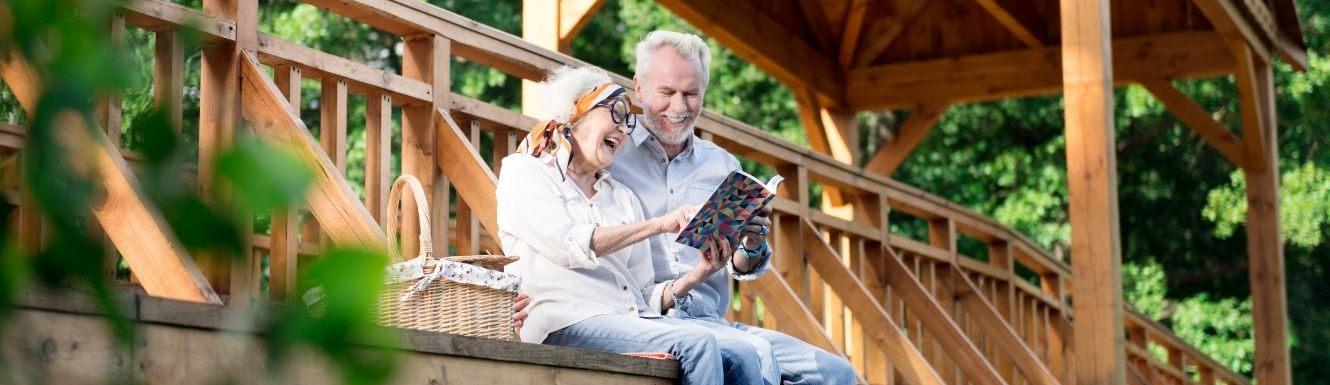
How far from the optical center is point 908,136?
9570 millimetres

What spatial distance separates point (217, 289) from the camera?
3.25 m

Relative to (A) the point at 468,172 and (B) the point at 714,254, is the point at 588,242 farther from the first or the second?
(A) the point at 468,172

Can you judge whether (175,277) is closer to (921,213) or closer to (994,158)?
(921,213)

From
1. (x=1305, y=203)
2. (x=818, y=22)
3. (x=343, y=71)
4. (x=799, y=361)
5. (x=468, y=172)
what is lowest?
(x=799, y=361)

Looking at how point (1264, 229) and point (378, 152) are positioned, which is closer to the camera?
point (378, 152)

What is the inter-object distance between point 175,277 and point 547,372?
0.65 m

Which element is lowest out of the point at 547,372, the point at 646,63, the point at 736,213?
the point at 547,372

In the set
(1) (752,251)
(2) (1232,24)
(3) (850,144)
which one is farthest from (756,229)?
(3) (850,144)

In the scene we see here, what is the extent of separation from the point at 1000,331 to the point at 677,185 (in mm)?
3352

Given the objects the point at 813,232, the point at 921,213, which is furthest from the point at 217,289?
the point at 921,213

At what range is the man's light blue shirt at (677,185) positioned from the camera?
356 cm

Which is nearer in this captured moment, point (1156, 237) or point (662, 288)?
point (662, 288)

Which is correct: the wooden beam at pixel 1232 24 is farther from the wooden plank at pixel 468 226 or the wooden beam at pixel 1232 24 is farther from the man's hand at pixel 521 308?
the man's hand at pixel 521 308

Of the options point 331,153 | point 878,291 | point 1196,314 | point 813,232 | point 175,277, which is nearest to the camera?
point 175,277
